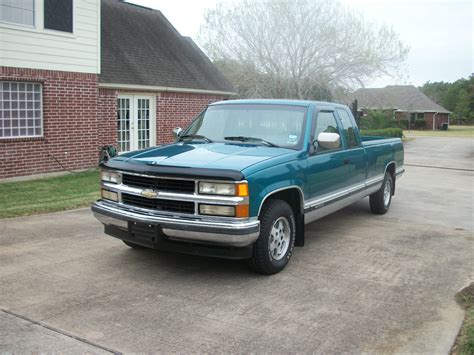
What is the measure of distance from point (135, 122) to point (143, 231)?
37.1 feet

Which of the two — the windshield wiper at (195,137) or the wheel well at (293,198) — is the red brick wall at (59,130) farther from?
the wheel well at (293,198)

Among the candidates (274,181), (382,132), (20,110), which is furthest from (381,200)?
(382,132)

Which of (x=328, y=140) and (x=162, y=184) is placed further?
(x=328, y=140)

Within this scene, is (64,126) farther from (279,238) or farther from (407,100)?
(407,100)

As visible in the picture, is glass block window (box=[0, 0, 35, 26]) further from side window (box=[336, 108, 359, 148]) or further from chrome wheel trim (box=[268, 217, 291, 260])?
chrome wheel trim (box=[268, 217, 291, 260])

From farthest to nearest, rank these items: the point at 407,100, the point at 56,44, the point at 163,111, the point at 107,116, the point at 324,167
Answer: the point at 407,100, the point at 163,111, the point at 107,116, the point at 56,44, the point at 324,167

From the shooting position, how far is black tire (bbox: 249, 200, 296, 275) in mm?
5289

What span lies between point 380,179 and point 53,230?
17.4ft

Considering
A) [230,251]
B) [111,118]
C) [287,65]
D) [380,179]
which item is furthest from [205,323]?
[287,65]

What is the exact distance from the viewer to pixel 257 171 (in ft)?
16.7

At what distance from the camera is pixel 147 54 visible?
17.0 metres

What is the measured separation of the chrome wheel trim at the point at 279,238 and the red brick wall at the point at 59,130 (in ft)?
27.8

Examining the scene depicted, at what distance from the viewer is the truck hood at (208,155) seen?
16.9 feet

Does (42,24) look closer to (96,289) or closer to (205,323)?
(96,289)
